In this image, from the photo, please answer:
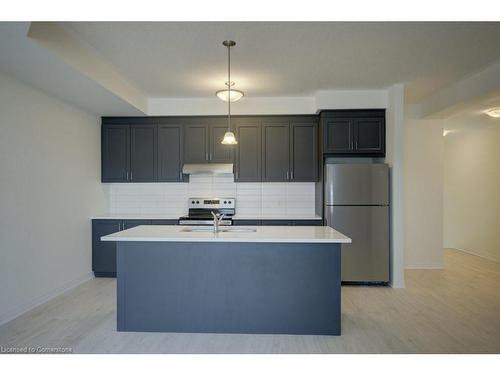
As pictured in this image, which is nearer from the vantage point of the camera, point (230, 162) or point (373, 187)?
point (373, 187)

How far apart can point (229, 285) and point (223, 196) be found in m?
2.45

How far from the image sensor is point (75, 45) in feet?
10.1

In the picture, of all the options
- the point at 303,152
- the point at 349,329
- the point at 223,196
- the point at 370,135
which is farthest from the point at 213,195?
the point at 349,329

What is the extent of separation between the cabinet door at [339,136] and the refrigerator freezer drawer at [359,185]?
0.32m

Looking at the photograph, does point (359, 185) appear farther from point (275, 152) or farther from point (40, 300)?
point (40, 300)

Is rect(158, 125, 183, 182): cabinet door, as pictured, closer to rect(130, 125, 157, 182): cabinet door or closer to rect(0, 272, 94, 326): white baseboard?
rect(130, 125, 157, 182): cabinet door

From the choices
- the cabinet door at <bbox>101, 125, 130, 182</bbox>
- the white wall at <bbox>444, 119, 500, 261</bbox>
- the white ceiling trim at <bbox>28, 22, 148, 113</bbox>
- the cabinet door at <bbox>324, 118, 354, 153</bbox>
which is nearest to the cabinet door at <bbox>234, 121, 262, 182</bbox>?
the cabinet door at <bbox>324, 118, 354, 153</bbox>

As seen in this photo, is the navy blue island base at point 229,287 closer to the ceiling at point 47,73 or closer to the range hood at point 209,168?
the ceiling at point 47,73

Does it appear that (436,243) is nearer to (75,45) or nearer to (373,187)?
(373,187)

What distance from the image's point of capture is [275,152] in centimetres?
499

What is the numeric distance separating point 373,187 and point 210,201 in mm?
2295

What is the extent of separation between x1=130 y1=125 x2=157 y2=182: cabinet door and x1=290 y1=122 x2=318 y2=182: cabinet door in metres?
2.01

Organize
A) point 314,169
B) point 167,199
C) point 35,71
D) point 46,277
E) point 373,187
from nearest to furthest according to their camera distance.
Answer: point 35,71 → point 46,277 → point 373,187 → point 314,169 → point 167,199
